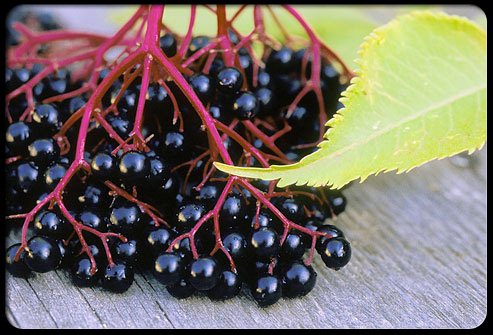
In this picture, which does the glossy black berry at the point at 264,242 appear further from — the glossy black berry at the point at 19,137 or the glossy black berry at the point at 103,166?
the glossy black berry at the point at 19,137

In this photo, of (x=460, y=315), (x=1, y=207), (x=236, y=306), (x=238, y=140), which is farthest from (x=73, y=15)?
(x=460, y=315)

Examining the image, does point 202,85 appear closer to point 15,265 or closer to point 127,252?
point 127,252

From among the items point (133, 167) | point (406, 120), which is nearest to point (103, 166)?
point (133, 167)

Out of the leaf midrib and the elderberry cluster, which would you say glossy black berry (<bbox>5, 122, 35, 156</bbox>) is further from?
the leaf midrib

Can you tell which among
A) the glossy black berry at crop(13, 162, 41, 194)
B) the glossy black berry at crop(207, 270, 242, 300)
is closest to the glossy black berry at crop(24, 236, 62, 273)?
the glossy black berry at crop(13, 162, 41, 194)

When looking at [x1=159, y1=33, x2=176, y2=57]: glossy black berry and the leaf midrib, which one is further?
[x1=159, y1=33, x2=176, y2=57]: glossy black berry

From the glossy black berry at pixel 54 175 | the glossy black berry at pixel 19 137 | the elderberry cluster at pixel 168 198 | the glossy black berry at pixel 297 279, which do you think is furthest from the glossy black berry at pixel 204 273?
the glossy black berry at pixel 19 137
